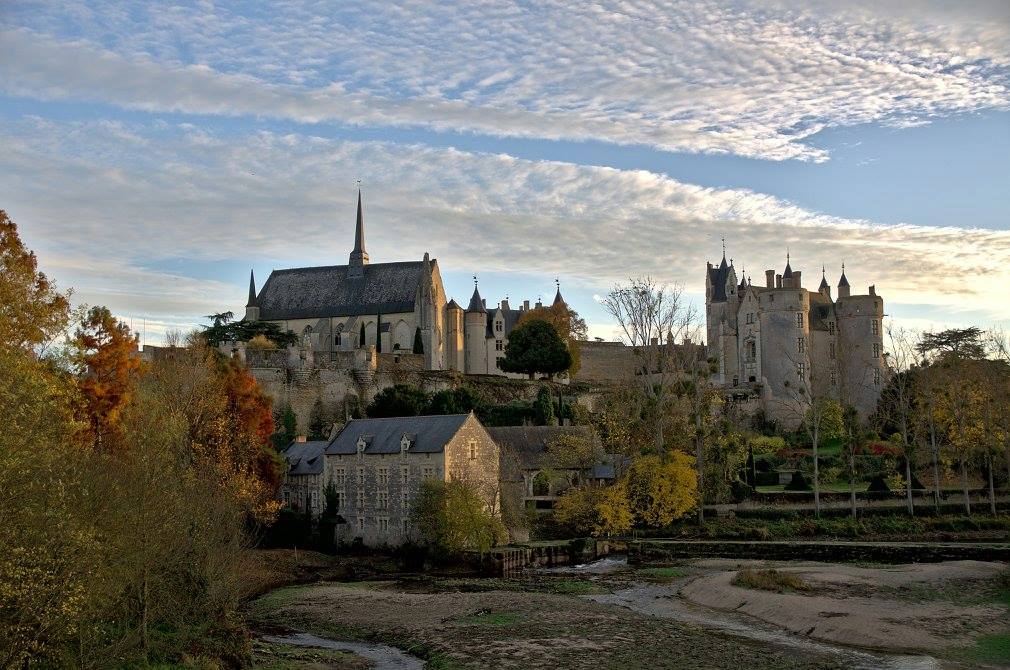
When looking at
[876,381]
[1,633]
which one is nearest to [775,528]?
[876,381]

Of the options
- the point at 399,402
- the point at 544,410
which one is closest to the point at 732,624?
the point at 399,402

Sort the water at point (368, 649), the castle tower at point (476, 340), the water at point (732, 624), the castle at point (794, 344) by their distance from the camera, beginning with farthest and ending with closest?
the castle tower at point (476, 340)
the castle at point (794, 344)
the water at point (368, 649)
the water at point (732, 624)

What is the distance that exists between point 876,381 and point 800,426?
673cm

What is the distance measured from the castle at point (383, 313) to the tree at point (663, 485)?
3320cm

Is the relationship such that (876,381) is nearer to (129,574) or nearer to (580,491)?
(580,491)

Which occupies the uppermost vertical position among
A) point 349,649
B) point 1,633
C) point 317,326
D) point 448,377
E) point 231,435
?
point 317,326

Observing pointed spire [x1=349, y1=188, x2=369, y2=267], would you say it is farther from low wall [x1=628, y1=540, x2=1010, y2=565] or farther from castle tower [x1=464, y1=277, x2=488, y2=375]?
low wall [x1=628, y1=540, x2=1010, y2=565]

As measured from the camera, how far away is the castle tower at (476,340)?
273ft

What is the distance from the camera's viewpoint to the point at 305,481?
44.1 meters

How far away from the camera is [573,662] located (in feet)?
70.5

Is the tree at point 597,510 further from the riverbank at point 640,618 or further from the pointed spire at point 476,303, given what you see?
the pointed spire at point 476,303

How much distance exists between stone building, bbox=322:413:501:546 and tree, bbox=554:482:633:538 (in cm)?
308

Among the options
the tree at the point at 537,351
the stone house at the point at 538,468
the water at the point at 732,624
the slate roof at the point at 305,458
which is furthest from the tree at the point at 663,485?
the tree at the point at 537,351

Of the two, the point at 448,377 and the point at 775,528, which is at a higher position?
the point at 448,377
